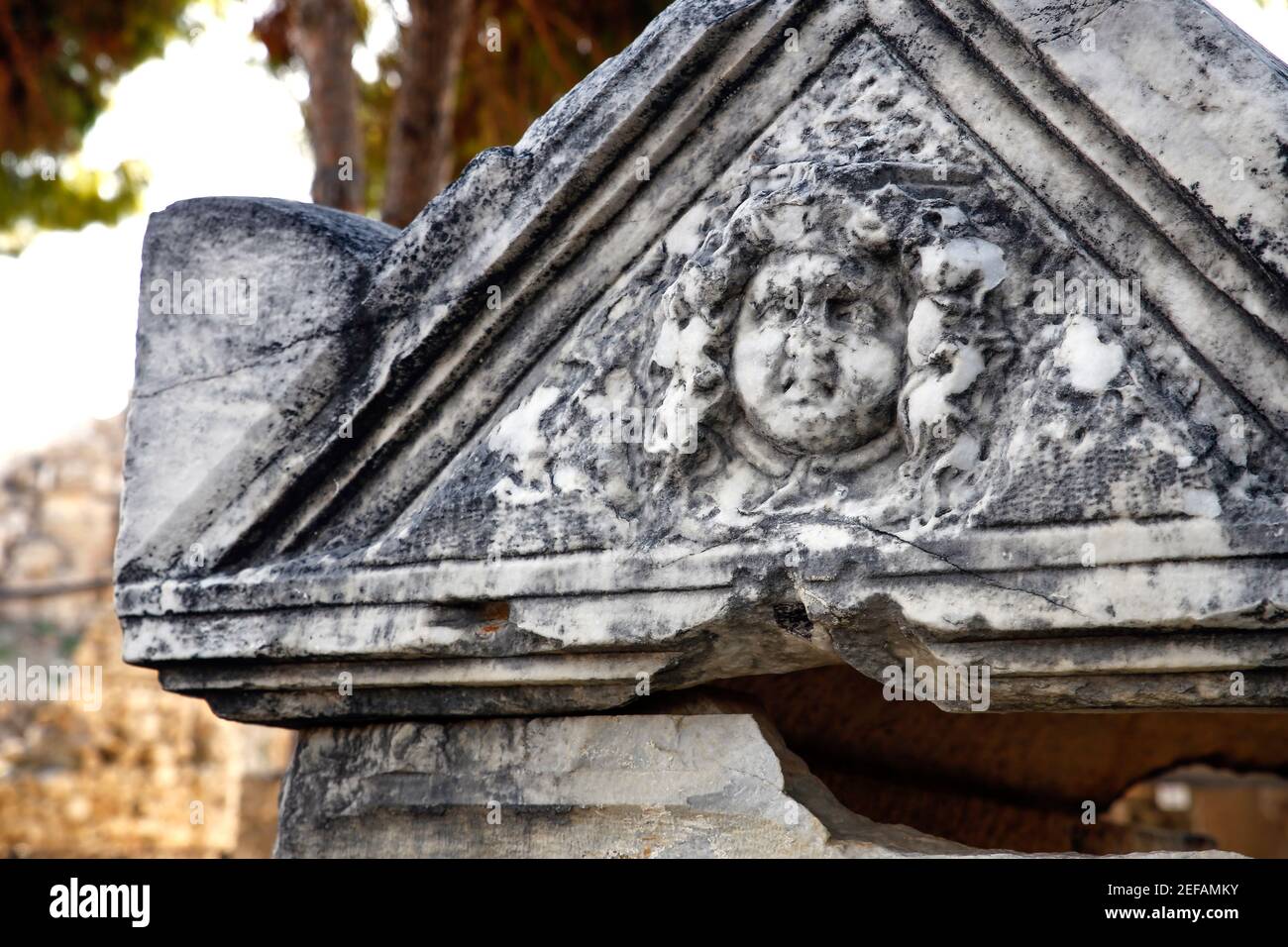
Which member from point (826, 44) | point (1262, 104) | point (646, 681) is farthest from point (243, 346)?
point (1262, 104)

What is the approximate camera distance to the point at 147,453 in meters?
2.52

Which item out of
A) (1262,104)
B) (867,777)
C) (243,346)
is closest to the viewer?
(1262,104)

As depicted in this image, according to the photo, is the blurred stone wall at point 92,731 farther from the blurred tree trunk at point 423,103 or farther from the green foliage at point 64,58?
the blurred tree trunk at point 423,103

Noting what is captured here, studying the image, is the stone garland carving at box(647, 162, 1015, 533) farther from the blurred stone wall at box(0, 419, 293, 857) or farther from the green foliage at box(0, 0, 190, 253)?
the blurred stone wall at box(0, 419, 293, 857)

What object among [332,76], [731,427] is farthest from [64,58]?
[731,427]

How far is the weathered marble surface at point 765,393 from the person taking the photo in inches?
74.5

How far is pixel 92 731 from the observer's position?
29.7 ft

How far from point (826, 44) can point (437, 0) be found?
12.6 ft

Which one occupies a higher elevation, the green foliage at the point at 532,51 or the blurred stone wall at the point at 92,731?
the green foliage at the point at 532,51

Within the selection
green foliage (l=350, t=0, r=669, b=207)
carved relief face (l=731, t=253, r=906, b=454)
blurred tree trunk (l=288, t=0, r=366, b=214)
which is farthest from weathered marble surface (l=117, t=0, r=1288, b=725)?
green foliage (l=350, t=0, r=669, b=207)

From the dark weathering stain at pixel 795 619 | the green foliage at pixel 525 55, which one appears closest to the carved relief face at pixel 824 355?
the dark weathering stain at pixel 795 619

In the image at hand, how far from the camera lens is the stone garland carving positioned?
2010mm

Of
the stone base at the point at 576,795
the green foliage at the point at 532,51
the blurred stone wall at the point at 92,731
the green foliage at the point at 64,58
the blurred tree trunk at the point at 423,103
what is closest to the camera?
the stone base at the point at 576,795
